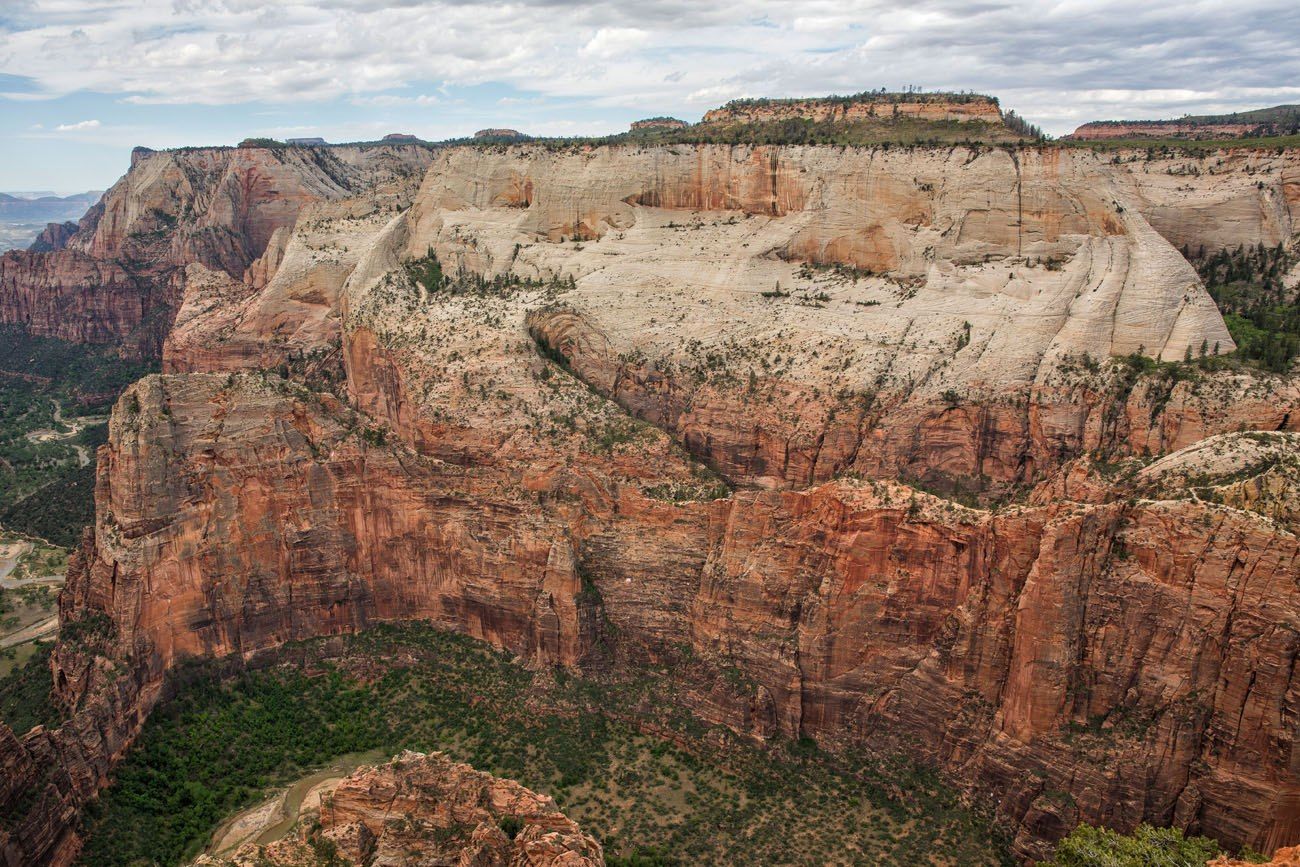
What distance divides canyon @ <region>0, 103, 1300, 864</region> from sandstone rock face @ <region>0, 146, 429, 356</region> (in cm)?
4984

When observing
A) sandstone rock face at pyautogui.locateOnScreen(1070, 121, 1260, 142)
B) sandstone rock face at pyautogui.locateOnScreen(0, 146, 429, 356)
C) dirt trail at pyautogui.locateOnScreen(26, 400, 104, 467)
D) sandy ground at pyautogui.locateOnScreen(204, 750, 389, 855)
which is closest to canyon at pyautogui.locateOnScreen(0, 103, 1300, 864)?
sandy ground at pyautogui.locateOnScreen(204, 750, 389, 855)

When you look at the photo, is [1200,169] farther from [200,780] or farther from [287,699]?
[200,780]

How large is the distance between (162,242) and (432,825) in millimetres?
104937

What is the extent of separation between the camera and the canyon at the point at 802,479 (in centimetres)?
3381

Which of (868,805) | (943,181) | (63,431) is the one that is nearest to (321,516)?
(868,805)

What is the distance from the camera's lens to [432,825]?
2642cm

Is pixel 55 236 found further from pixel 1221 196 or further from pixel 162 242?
pixel 1221 196

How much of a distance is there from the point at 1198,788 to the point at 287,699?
36.9m

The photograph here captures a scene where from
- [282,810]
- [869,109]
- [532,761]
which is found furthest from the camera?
[869,109]

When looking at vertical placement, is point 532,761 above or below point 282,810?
above

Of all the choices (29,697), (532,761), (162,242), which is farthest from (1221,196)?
(162,242)

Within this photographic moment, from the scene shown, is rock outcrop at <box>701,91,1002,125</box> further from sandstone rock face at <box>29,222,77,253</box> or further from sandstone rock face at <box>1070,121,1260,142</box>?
sandstone rock face at <box>29,222,77,253</box>

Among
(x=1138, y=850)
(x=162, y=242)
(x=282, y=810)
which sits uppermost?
(x=162, y=242)

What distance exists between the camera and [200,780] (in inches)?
1624
